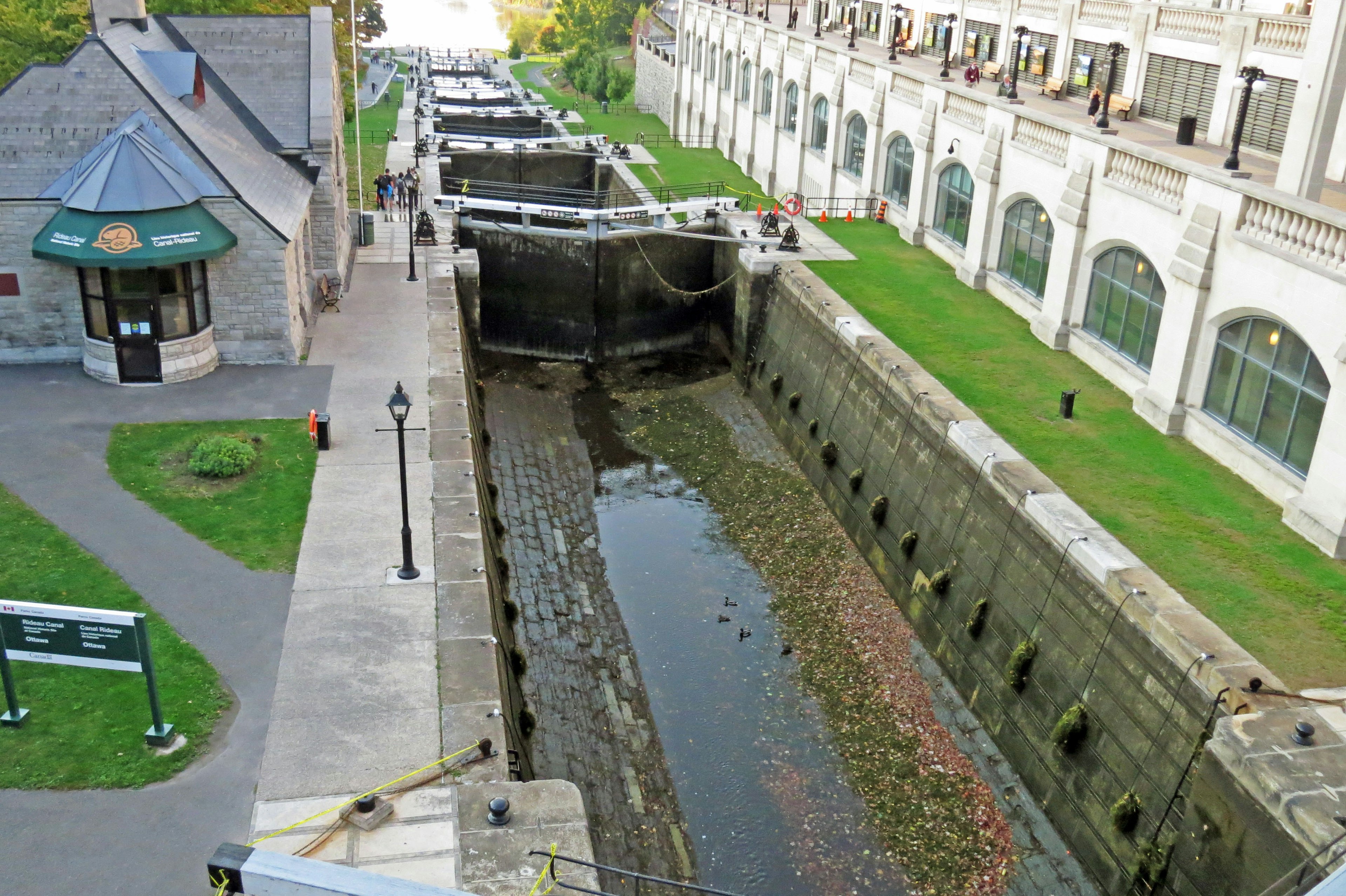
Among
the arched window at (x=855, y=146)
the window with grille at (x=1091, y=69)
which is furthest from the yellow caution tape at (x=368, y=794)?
the arched window at (x=855, y=146)

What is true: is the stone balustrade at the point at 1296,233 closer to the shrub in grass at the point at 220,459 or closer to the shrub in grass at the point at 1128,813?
the shrub in grass at the point at 1128,813

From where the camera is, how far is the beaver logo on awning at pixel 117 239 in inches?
859

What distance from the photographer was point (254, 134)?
28266 mm

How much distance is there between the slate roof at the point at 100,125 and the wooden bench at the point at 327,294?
337 centimetres

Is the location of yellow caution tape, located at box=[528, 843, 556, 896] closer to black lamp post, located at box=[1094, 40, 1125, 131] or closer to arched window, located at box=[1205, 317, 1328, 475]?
arched window, located at box=[1205, 317, 1328, 475]

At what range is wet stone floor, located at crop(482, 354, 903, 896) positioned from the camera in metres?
15.8

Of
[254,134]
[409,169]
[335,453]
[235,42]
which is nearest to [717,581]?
[335,453]

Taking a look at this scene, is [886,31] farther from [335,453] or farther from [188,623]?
[188,623]

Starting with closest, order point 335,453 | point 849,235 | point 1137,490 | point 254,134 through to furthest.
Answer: point 1137,490
point 335,453
point 254,134
point 849,235

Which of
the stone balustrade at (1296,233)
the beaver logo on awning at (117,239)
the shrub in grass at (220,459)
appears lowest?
the shrub in grass at (220,459)

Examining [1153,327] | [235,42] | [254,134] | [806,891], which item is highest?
[235,42]

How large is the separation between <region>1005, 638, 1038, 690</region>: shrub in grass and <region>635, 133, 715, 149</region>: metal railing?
4741cm

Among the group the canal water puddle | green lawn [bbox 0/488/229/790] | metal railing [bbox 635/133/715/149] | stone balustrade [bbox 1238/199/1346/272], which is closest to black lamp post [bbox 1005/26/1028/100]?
stone balustrade [bbox 1238/199/1346/272]

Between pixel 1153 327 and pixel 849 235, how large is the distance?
14.7 meters
